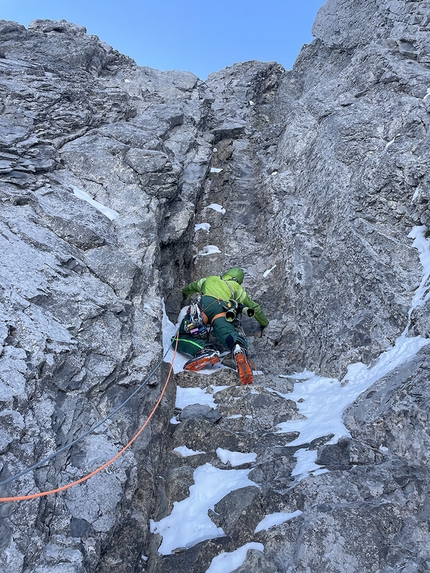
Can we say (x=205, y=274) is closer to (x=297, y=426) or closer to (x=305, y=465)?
(x=297, y=426)

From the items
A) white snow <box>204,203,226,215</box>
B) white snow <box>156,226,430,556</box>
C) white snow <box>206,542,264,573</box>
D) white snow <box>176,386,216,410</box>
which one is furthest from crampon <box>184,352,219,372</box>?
white snow <box>204,203,226,215</box>

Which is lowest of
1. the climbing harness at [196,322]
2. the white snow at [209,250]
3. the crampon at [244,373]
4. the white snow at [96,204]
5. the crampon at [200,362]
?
the crampon at [200,362]

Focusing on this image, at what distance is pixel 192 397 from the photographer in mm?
7617

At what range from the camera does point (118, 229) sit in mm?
9086

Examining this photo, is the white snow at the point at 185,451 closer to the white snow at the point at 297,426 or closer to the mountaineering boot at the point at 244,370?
the white snow at the point at 297,426

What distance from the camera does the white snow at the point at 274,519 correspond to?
4633 millimetres

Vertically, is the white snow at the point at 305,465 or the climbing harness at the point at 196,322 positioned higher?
the climbing harness at the point at 196,322

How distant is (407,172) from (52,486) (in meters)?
8.78

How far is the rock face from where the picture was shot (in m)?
4.46

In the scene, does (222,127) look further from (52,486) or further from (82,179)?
(52,486)

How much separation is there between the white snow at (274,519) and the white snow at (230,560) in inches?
7.6

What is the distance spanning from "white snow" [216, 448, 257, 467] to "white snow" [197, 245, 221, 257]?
677cm

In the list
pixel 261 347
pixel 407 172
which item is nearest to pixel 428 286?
pixel 407 172

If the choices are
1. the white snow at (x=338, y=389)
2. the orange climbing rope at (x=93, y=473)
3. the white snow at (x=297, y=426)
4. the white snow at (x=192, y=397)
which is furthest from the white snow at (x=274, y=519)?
the white snow at (x=192, y=397)
